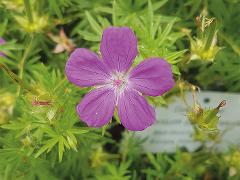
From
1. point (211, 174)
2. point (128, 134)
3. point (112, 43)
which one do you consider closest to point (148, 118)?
point (112, 43)

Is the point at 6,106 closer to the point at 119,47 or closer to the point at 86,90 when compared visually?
the point at 86,90

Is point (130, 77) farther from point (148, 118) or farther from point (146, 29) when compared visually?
point (146, 29)

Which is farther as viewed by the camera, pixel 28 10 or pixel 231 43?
pixel 231 43

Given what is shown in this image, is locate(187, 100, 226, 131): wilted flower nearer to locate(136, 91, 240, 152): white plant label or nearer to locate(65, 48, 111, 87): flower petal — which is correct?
locate(65, 48, 111, 87): flower petal

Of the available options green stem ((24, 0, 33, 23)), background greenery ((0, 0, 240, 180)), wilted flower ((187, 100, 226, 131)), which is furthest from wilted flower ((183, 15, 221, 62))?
green stem ((24, 0, 33, 23))

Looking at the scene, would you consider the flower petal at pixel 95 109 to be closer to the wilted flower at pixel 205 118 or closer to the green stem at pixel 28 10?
the wilted flower at pixel 205 118

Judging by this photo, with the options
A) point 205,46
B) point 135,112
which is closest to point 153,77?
point 135,112
